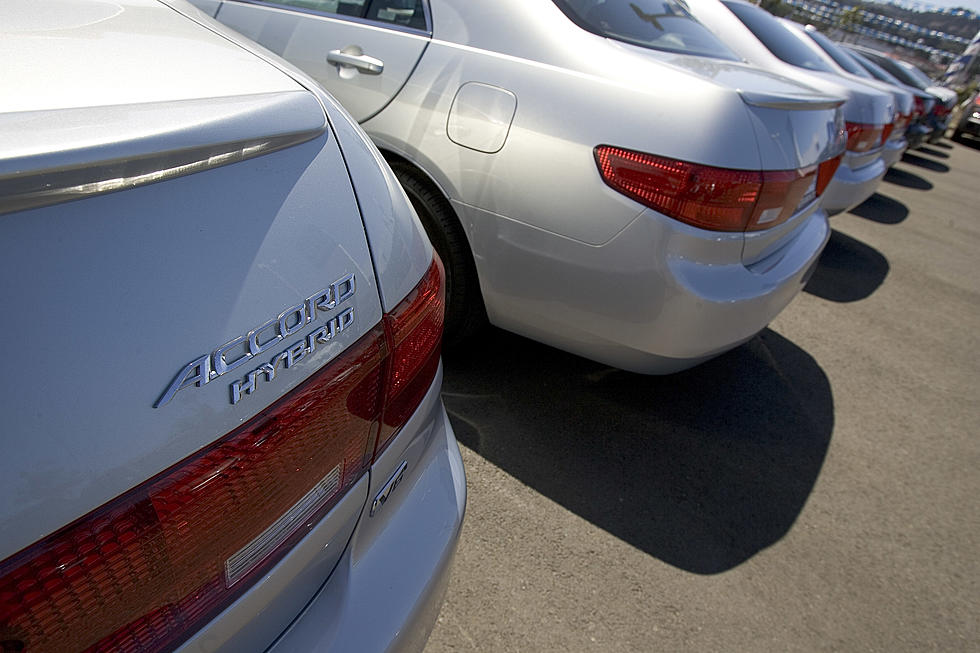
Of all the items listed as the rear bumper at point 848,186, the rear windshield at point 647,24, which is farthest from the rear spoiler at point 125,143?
the rear bumper at point 848,186

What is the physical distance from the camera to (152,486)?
654mm

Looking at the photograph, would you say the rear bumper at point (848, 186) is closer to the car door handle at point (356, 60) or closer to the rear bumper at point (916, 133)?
the car door handle at point (356, 60)

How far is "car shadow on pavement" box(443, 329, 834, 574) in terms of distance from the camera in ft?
7.23

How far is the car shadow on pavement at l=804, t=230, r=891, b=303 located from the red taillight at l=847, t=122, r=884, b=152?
866 mm

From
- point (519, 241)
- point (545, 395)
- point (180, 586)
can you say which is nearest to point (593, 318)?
point (519, 241)

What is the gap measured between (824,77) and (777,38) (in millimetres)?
787

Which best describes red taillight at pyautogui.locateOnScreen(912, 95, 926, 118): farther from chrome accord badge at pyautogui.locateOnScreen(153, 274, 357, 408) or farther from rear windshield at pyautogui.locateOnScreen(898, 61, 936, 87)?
chrome accord badge at pyautogui.locateOnScreen(153, 274, 357, 408)

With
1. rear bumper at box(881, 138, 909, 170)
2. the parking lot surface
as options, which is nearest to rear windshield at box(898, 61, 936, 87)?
rear bumper at box(881, 138, 909, 170)

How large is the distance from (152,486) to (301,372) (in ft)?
0.73

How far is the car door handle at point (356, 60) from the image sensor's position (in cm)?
230

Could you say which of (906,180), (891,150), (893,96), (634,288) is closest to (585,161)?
(634,288)

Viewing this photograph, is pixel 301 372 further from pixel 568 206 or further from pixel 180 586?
pixel 568 206

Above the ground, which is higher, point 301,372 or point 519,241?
point 301,372

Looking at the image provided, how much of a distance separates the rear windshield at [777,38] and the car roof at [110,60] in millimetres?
5592
